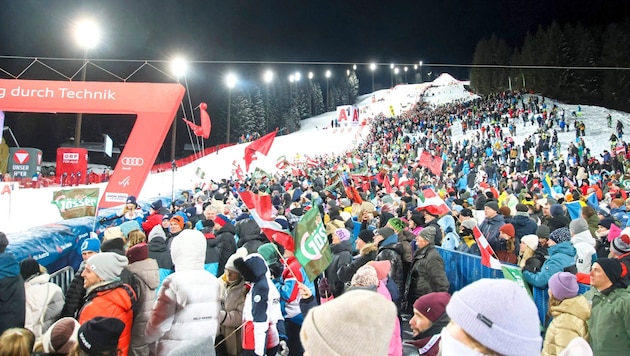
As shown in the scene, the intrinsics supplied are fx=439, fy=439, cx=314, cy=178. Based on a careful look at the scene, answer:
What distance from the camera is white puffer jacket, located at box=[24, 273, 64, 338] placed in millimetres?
3776

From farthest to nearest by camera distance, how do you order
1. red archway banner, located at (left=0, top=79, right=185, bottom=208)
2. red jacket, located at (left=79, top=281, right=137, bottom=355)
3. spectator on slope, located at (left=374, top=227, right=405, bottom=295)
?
red archway banner, located at (left=0, top=79, right=185, bottom=208), spectator on slope, located at (left=374, top=227, right=405, bottom=295), red jacket, located at (left=79, top=281, right=137, bottom=355)

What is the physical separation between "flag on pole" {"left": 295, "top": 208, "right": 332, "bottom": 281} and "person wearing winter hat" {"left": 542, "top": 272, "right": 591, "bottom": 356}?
2.06 m

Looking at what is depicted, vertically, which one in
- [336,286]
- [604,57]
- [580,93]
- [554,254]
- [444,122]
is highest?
[604,57]

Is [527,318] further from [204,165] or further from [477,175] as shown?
[204,165]

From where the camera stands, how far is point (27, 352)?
2615mm

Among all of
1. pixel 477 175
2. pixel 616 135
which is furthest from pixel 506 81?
pixel 477 175

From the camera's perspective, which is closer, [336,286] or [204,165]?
[336,286]

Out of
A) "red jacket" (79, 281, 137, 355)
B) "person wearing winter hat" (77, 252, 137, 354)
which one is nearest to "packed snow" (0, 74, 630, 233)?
"person wearing winter hat" (77, 252, 137, 354)

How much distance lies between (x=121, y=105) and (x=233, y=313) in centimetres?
695

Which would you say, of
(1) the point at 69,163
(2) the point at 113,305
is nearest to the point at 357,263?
(2) the point at 113,305

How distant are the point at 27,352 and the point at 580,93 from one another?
6703cm

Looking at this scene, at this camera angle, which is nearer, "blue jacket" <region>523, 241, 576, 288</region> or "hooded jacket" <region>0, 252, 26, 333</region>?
"hooded jacket" <region>0, 252, 26, 333</region>

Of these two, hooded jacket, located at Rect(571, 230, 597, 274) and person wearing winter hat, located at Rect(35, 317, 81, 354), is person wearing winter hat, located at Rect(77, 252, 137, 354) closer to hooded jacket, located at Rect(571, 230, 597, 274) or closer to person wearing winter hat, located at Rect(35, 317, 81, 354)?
person wearing winter hat, located at Rect(35, 317, 81, 354)

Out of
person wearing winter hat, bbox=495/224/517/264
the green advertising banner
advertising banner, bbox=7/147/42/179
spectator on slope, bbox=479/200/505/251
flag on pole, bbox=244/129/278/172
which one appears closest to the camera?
the green advertising banner
